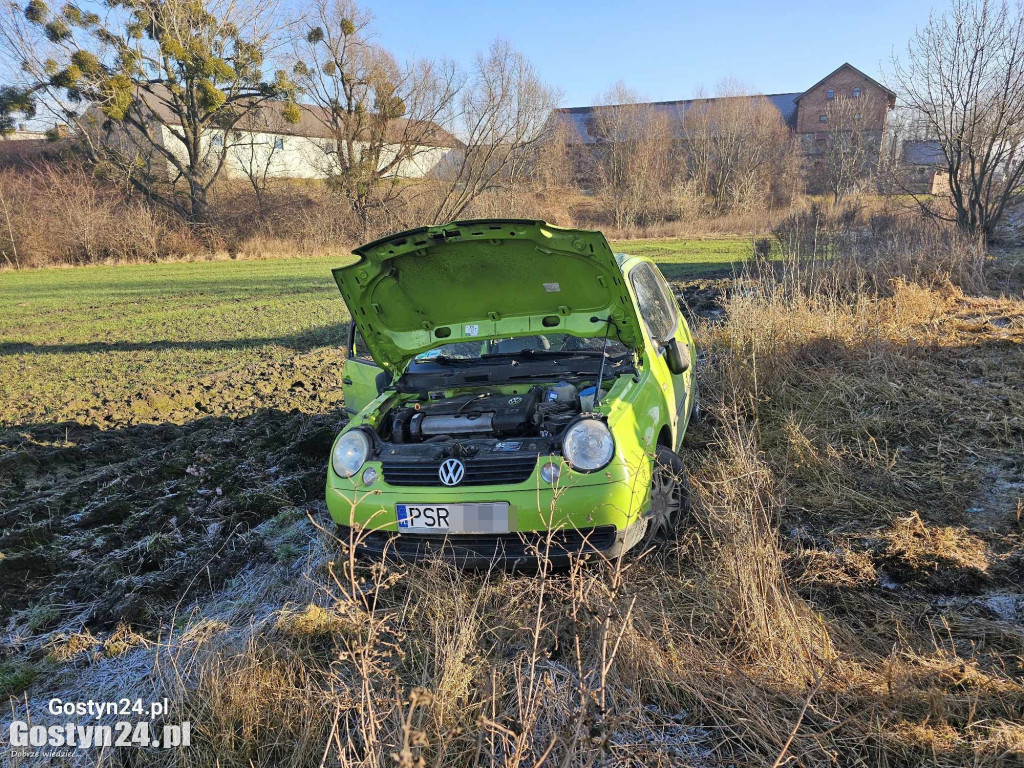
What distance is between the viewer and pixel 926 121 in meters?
14.4

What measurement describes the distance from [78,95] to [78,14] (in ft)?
12.3

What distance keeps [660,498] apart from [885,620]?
1.19 metres

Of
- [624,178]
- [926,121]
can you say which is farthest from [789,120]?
[926,121]

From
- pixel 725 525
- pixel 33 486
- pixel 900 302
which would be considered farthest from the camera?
pixel 900 302

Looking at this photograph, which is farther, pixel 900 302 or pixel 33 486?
pixel 900 302

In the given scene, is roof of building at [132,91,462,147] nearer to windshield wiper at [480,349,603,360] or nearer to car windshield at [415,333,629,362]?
car windshield at [415,333,629,362]

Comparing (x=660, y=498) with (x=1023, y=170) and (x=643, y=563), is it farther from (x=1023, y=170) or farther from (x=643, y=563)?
(x=1023, y=170)

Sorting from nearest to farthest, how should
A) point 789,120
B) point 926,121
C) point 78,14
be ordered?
1. point 926,121
2. point 78,14
3. point 789,120

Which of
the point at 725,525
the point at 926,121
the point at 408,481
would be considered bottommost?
the point at 725,525

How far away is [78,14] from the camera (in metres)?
30.7

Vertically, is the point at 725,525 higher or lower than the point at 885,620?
higher

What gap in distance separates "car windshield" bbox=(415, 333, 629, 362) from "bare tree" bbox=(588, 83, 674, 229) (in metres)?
36.2

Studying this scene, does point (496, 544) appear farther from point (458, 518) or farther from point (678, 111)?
point (678, 111)

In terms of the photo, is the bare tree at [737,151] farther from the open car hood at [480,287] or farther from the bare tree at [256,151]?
the open car hood at [480,287]
